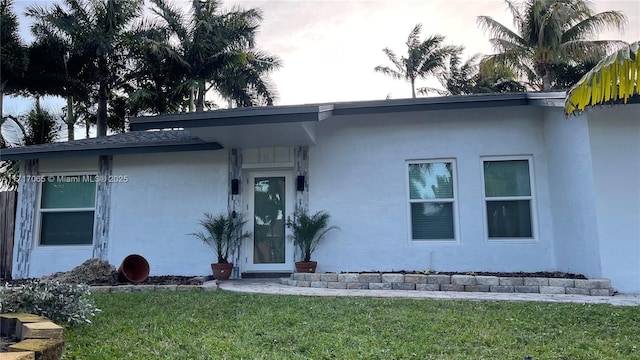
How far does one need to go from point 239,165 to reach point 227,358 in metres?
5.50

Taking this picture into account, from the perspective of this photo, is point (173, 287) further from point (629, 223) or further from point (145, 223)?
point (629, 223)

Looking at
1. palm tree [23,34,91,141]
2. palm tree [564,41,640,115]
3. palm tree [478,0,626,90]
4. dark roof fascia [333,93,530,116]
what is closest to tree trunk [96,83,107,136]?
palm tree [23,34,91,141]

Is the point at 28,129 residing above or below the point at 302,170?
above

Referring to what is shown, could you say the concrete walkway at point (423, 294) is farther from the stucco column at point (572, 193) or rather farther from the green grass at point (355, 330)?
the stucco column at point (572, 193)

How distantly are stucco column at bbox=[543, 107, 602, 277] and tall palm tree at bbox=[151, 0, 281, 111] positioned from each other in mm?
14590

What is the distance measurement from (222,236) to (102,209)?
270 cm

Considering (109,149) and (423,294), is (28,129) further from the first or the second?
(423,294)

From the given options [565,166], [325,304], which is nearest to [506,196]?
[565,166]

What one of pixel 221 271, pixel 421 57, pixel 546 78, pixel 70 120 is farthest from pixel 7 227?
pixel 546 78

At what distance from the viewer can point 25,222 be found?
8.81 m

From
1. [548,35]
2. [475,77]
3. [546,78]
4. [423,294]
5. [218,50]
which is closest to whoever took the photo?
[423,294]

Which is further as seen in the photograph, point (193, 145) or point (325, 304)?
point (193, 145)

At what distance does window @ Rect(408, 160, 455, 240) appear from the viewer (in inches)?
301

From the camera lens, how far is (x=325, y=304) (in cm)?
516
